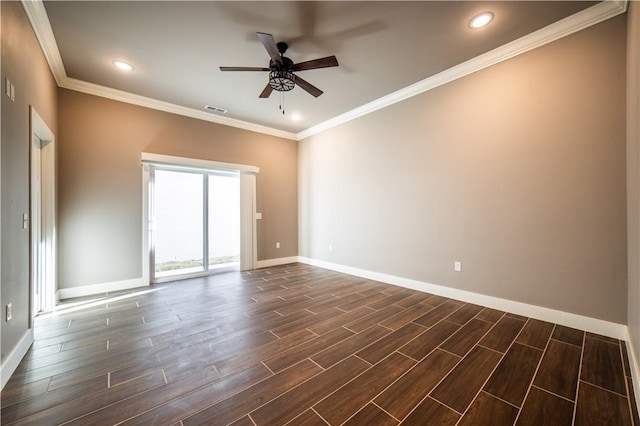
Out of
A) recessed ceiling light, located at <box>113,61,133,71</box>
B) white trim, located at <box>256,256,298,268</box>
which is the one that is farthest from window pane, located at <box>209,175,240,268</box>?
recessed ceiling light, located at <box>113,61,133,71</box>

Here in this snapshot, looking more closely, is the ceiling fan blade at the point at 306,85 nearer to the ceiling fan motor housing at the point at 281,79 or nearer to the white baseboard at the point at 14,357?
the ceiling fan motor housing at the point at 281,79

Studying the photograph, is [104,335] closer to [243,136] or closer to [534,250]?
[243,136]

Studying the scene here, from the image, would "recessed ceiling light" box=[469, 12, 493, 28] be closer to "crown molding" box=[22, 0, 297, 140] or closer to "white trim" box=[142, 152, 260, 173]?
"crown molding" box=[22, 0, 297, 140]

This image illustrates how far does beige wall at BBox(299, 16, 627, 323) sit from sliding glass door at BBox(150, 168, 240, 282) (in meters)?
2.95

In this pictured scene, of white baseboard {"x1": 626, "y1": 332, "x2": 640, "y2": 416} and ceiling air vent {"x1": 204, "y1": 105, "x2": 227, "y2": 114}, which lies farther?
ceiling air vent {"x1": 204, "y1": 105, "x2": 227, "y2": 114}

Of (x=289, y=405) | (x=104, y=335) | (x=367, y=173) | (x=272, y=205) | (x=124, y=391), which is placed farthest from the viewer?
(x=272, y=205)

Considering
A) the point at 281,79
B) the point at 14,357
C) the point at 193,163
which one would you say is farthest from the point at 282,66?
the point at 14,357

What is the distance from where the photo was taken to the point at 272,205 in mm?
5699

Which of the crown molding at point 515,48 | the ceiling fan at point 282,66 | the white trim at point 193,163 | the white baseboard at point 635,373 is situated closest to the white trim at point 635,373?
the white baseboard at point 635,373

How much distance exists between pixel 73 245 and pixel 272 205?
Result: 130 inches

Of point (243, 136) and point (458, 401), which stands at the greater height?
point (243, 136)

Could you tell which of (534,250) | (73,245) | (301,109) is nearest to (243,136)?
(301,109)

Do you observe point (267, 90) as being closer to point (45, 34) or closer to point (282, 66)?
point (282, 66)

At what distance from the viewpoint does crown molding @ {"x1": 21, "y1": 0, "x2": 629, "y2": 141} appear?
90.7 inches
